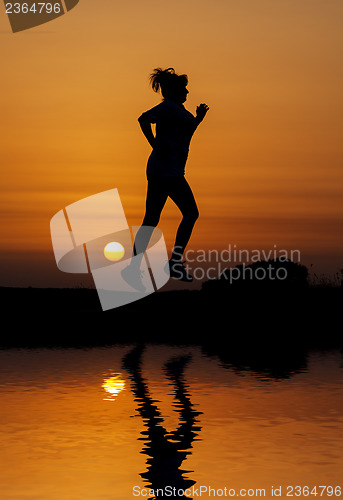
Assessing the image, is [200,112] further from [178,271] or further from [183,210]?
Result: [178,271]

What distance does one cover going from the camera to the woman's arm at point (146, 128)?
11305 mm

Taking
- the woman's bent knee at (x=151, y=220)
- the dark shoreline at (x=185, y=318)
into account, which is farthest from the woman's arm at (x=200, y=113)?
the dark shoreline at (x=185, y=318)

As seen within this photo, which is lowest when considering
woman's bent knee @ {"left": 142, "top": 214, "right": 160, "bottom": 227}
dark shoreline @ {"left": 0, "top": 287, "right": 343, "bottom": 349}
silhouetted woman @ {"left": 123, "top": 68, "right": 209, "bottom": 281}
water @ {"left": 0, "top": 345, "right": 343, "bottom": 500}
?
dark shoreline @ {"left": 0, "top": 287, "right": 343, "bottom": 349}

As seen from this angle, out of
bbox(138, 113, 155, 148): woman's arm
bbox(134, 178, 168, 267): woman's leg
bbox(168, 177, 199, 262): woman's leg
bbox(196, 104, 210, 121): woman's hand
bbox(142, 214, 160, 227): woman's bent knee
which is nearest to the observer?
bbox(138, 113, 155, 148): woman's arm

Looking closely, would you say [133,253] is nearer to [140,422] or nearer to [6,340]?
[140,422]

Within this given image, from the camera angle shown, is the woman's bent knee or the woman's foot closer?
the woman's foot

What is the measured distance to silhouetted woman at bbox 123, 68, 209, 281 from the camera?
1143cm

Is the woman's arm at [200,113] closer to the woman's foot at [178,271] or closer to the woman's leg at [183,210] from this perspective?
the woman's leg at [183,210]

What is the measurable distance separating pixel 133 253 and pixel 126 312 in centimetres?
744

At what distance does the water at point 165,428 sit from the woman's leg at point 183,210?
66.5 inches

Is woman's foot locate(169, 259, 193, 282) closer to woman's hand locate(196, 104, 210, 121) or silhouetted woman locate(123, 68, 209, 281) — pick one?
silhouetted woman locate(123, 68, 209, 281)

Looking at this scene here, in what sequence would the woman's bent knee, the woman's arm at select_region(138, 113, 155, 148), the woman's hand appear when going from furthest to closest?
the woman's bent knee < the woman's hand < the woman's arm at select_region(138, 113, 155, 148)

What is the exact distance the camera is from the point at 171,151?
11.6 metres

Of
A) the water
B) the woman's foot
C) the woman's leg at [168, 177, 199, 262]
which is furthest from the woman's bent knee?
the water
